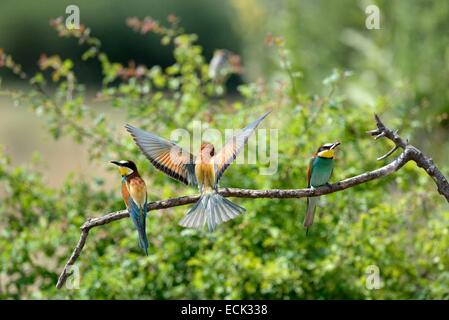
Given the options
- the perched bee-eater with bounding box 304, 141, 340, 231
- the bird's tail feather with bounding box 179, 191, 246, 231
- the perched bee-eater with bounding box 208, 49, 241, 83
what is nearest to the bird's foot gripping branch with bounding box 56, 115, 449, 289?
the bird's tail feather with bounding box 179, 191, 246, 231

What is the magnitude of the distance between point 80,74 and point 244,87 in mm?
12887

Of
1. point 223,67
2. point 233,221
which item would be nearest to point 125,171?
point 233,221

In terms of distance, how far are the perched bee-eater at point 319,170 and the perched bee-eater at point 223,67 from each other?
1462mm

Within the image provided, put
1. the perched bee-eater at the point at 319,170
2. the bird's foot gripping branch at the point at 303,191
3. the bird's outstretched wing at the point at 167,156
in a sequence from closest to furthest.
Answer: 1. the bird's foot gripping branch at the point at 303,191
2. the bird's outstretched wing at the point at 167,156
3. the perched bee-eater at the point at 319,170

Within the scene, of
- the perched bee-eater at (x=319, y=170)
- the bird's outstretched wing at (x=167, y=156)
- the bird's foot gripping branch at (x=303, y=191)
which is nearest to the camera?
the bird's foot gripping branch at (x=303, y=191)

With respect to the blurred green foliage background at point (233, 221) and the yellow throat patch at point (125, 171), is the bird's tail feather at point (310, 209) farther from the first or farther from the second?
the yellow throat patch at point (125, 171)

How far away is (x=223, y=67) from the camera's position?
430 cm

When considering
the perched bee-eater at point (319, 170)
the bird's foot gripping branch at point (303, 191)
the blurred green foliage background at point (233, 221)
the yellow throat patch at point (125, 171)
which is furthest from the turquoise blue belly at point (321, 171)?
the yellow throat patch at point (125, 171)

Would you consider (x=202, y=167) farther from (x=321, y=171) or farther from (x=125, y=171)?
(x=321, y=171)

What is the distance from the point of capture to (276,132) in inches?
135

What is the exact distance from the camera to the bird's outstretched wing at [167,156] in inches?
86.0

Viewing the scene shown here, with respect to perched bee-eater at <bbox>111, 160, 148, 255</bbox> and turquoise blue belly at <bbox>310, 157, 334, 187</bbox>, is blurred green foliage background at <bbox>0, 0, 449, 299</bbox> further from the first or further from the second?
perched bee-eater at <bbox>111, 160, 148, 255</bbox>
